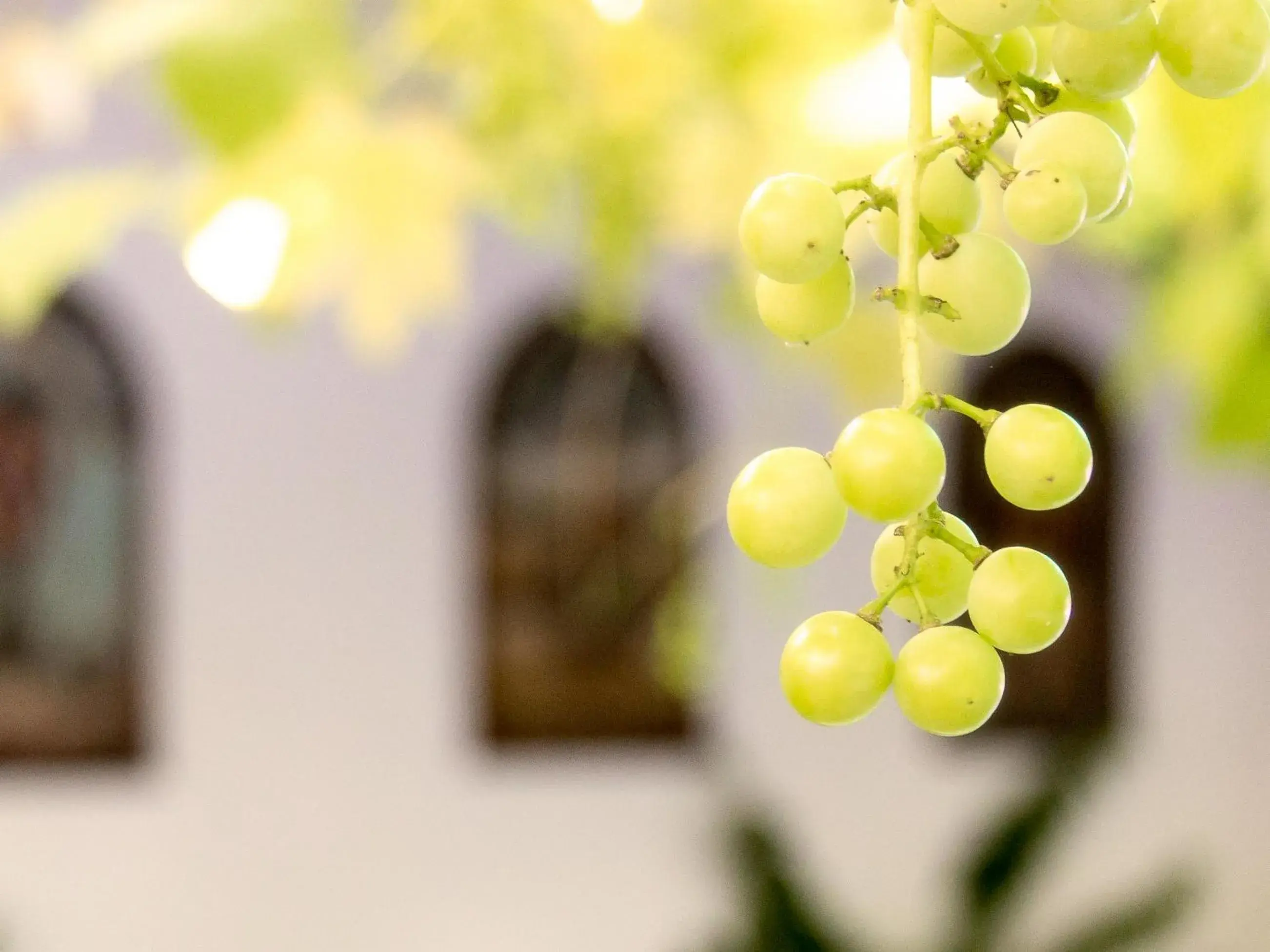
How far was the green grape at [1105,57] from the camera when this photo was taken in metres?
0.15

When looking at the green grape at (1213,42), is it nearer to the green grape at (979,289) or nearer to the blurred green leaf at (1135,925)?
the green grape at (979,289)

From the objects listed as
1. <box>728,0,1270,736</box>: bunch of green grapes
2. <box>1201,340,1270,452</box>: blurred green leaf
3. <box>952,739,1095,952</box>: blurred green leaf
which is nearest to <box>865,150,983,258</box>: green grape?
<box>728,0,1270,736</box>: bunch of green grapes

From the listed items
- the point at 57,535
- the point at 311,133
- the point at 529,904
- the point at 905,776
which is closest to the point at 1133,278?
the point at 905,776

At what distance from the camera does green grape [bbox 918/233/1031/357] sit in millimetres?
153

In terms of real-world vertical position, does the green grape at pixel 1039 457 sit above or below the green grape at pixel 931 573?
above

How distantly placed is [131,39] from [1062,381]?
7.77ft

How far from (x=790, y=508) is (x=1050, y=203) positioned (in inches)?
1.9

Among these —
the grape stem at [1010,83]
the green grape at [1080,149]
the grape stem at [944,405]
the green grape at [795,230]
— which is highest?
the grape stem at [1010,83]

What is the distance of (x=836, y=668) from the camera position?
14 cm

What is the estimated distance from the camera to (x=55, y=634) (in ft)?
7.46

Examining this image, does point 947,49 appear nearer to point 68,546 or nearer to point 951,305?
point 951,305

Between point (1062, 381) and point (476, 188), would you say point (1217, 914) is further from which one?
point (476, 188)

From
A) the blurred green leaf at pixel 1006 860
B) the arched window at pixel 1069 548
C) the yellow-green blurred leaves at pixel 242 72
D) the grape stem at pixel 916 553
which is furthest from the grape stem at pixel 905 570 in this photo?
the arched window at pixel 1069 548

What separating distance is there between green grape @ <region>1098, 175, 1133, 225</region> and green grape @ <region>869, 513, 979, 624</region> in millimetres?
49
